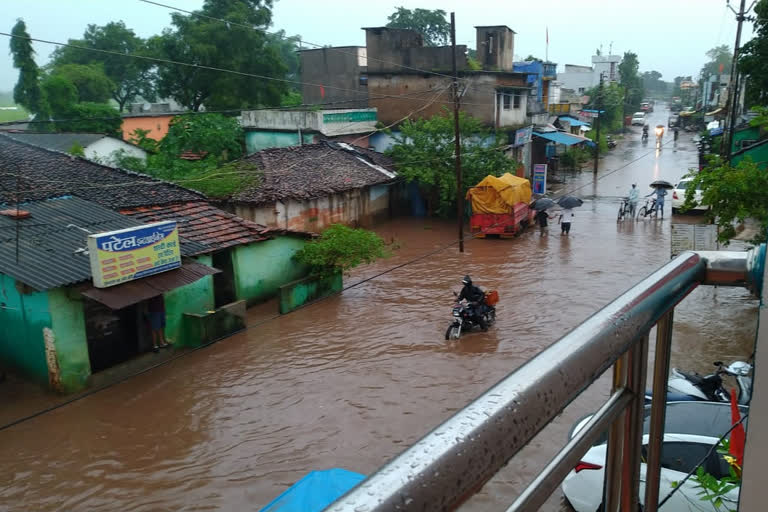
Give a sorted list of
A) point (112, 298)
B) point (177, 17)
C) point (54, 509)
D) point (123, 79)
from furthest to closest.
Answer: point (123, 79) < point (177, 17) < point (112, 298) < point (54, 509)

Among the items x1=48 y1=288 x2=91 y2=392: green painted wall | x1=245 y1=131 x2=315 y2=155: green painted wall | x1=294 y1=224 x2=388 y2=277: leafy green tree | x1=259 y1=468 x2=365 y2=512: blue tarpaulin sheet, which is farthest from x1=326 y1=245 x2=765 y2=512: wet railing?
→ x1=245 y1=131 x2=315 y2=155: green painted wall

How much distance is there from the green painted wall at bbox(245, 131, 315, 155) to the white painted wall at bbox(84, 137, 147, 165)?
4580mm

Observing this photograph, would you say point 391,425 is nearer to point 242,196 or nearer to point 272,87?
point 242,196

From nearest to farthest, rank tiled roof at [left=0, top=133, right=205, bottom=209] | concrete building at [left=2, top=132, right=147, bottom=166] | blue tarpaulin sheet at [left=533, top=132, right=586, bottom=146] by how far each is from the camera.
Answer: tiled roof at [left=0, top=133, right=205, bottom=209] < concrete building at [left=2, top=132, right=147, bottom=166] < blue tarpaulin sheet at [left=533, top=132, right=586, bottom=146]

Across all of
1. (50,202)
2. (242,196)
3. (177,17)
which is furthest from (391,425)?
(177,17)

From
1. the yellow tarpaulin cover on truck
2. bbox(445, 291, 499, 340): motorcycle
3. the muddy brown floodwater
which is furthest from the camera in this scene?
the yellow tarpaulin cover on truck

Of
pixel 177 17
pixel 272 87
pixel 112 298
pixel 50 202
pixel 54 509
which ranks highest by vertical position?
pixel 177 17

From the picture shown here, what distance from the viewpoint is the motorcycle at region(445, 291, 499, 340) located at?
44.3ft

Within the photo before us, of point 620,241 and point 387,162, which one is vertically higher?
point 387,162

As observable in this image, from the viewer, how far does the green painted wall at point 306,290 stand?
50.5ft

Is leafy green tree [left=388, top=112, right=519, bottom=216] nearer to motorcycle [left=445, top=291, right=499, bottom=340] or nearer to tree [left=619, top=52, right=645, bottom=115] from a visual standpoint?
motorcycle [left=445, top=291, right=499, bottom=340]

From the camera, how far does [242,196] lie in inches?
766

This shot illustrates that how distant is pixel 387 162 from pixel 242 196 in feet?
28.2

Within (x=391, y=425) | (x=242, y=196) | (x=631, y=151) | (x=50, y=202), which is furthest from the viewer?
(x=631, y=151)
